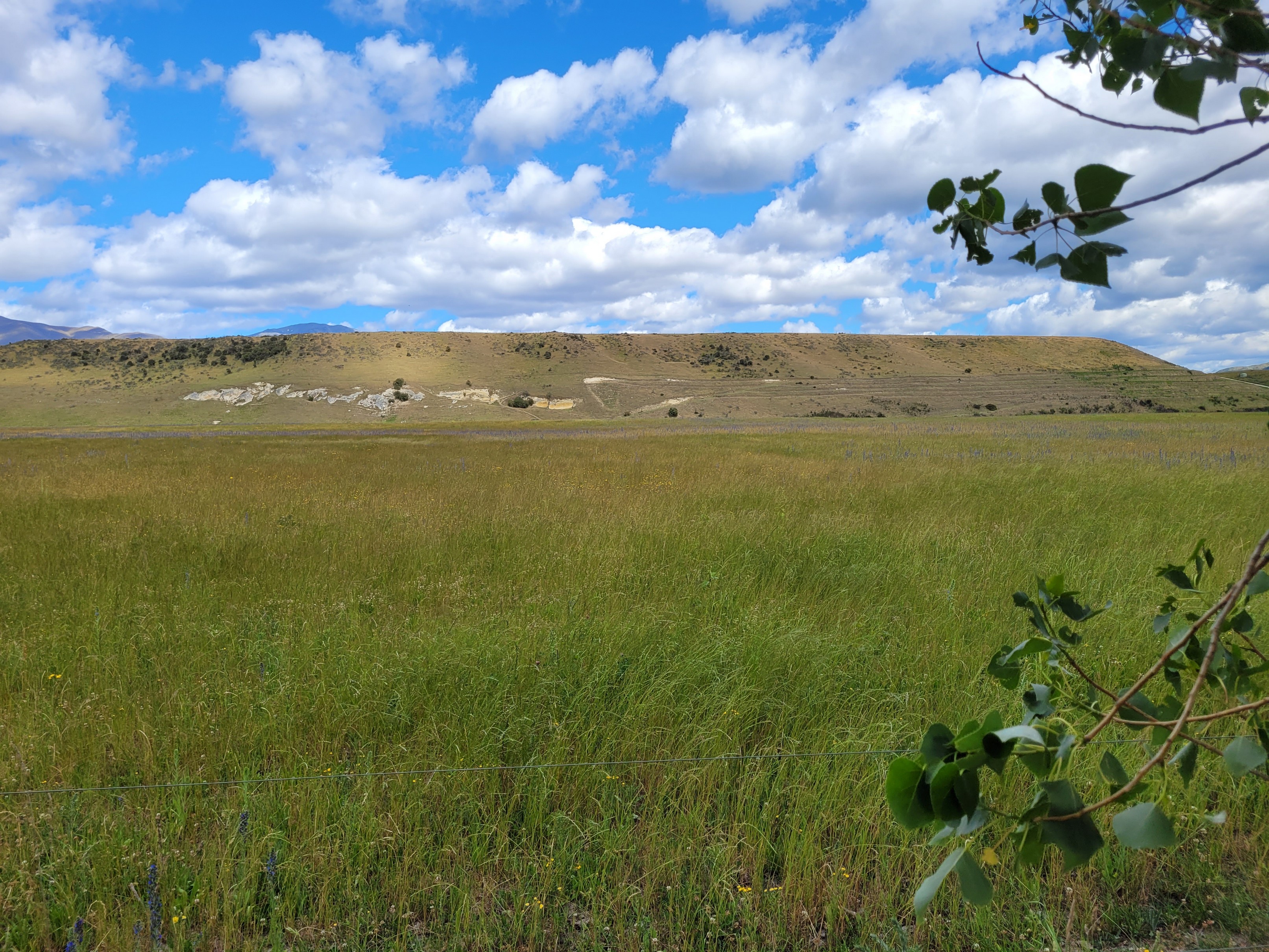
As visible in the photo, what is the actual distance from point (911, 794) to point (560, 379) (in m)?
88.5

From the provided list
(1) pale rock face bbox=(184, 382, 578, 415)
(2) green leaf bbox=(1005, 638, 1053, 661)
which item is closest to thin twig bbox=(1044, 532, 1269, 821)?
(2) green leaf bbox=(1005, 638, 1053, 661)

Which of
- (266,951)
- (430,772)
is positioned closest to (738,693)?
(430,772)

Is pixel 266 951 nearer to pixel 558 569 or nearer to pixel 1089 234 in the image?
pixel 1089 234

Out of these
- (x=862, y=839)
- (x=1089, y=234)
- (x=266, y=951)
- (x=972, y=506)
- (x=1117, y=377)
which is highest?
(x=1117, y=377)

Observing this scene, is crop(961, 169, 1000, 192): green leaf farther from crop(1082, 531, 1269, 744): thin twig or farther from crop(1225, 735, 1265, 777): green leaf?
crop(1225, 735, 1265, 777): green leaf

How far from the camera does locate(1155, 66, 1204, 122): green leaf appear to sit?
3.10ft

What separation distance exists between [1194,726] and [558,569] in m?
4.94

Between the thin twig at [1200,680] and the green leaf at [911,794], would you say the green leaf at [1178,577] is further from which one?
the green leaf at [911,794]

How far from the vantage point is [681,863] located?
2.77 m

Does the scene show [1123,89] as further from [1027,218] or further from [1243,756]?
[1243,756]

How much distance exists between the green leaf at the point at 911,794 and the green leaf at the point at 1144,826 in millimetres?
219

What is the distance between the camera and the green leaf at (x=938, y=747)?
2.84ft

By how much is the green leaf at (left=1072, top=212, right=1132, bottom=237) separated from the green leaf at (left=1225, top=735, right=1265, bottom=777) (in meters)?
0.80

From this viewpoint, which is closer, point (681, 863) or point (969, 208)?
point (969, 208)
